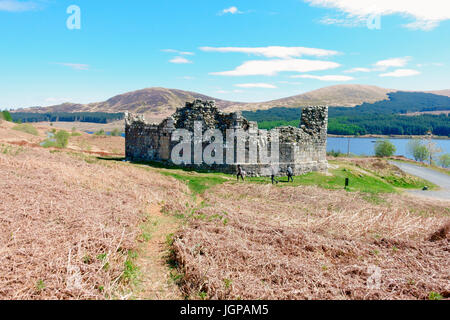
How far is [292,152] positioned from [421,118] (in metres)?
175

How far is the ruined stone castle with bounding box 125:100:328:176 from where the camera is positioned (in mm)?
22656

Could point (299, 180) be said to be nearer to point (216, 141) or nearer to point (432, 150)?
point (216, 141)

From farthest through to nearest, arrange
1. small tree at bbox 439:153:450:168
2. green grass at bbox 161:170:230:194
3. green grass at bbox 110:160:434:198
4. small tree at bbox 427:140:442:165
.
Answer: small tree at bbox 427:140:442:165
small tree at bbox 439:153:450:168
green grass at bbox 110:160:434:198
green grass at bbox 161:170:230:194

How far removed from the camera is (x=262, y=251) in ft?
26.3

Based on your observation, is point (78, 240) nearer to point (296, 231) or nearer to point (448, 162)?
point (296, 231)

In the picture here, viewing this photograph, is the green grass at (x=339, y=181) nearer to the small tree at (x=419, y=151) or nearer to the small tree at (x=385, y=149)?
the small tree at (x=385, y=149)

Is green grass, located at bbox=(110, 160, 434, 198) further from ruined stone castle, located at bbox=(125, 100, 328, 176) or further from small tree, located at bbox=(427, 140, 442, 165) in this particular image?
small tree, located at bbox=(427, 140, 442, 165)

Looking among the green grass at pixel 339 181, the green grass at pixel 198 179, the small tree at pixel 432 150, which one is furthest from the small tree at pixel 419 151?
the green grass at pixel 198 179

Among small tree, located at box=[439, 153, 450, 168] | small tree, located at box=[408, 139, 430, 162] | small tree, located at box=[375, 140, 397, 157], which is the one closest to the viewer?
small tree, located at box=[439, 153, 450, 168]

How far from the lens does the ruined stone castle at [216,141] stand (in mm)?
22656

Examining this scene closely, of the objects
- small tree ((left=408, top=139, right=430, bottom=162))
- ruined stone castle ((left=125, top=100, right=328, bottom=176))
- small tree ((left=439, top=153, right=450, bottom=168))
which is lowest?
small tree ((left=439, top=153, right=450, bottom=168))

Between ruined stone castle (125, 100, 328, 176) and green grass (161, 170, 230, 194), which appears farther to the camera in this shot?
ruined stone castle (125, 100, 328, 176)

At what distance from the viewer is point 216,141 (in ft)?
75.4

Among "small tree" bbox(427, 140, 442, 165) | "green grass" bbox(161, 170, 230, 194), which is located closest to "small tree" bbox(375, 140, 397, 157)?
"small tree" bbox(427, 140, 442, 165)
